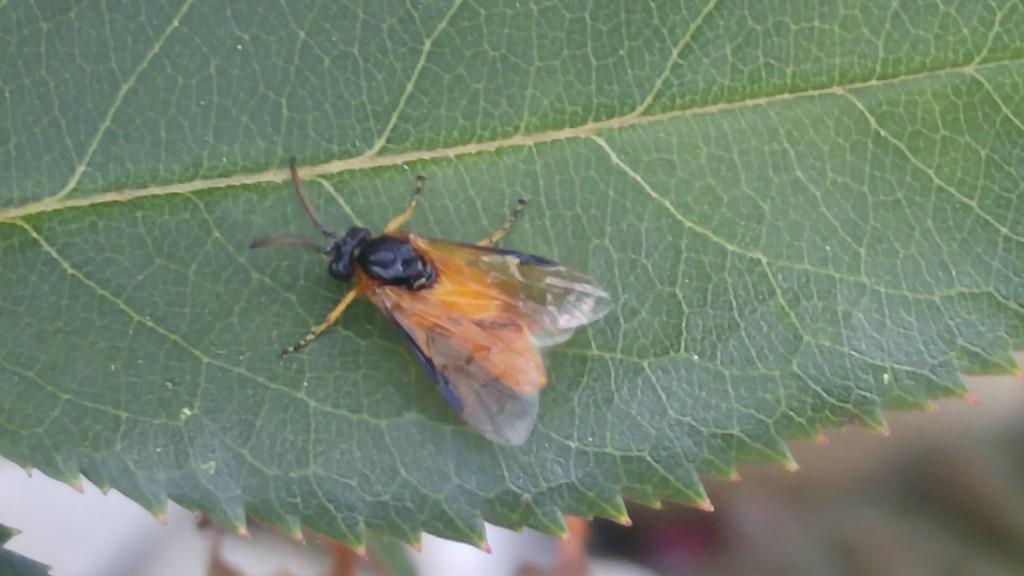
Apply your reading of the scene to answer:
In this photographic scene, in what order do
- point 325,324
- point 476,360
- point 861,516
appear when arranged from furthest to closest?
point 861,516
point 476,360
point 325,324

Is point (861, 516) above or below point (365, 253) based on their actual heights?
above

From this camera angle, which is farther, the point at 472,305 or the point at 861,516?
the point at 861,516

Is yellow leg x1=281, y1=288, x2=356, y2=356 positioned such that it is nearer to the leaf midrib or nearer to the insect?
the insect

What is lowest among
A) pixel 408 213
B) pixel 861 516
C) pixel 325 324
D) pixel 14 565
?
pixel 14 565

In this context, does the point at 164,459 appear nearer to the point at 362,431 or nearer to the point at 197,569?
the point at 362,431

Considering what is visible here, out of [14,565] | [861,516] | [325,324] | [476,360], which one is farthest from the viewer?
[861,516]

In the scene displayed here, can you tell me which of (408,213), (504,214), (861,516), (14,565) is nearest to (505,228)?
(504,214)

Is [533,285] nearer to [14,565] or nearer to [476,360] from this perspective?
[476,360]

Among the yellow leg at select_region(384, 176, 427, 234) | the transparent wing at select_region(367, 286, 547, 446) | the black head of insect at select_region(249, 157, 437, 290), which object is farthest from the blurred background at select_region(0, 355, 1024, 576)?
the yellow leg at select_region(384, 176, 427, 234)

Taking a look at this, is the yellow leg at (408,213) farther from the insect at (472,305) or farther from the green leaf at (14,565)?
the green leaf at (14,565)
